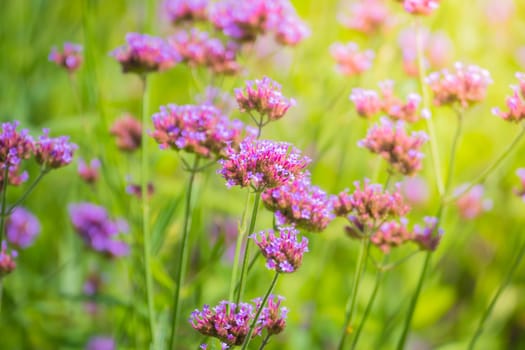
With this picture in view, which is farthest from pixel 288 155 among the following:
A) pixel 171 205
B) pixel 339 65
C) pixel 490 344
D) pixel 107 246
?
pixel 490 344

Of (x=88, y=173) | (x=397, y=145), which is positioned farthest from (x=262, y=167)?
(x=88, y=173)

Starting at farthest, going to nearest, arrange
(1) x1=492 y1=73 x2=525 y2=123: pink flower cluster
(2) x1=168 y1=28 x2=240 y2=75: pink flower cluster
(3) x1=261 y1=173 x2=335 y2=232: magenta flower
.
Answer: (2) x1=168 y1=28 x2=240 y2=75: pink flower cluster
(1) x1=492 y1=73 x2=525 y2=123: pink flower cluster
(3) x1=261 y1=173 x2=335 y2=232: magenta flower

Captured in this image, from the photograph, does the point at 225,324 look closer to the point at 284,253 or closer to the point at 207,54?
the point at 284,253

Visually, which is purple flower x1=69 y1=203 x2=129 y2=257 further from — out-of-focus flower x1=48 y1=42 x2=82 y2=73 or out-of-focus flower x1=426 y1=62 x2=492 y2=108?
out-of-focus flower x1=426 y1=62 x2=492 y2=108

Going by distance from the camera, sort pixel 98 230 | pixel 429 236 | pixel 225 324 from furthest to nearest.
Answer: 1. pixel 98 230
2. pixel 429 236
3. pixel 225 324

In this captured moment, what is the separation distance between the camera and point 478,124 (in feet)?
12.4

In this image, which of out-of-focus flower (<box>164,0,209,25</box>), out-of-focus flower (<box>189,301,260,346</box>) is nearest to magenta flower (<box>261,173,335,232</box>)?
out-of-focus flower (<box>189,301,260,346</box>)

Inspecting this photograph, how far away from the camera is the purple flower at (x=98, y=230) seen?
2277mm

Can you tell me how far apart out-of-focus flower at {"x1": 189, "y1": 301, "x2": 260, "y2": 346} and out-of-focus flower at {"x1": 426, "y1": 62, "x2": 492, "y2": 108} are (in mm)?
773

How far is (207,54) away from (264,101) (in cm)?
61

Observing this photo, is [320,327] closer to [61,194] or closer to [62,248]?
[62,248]

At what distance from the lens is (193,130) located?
143cm

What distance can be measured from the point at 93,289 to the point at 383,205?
1.43 metres

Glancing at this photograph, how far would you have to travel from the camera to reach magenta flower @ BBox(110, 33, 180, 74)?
1.67 meters
